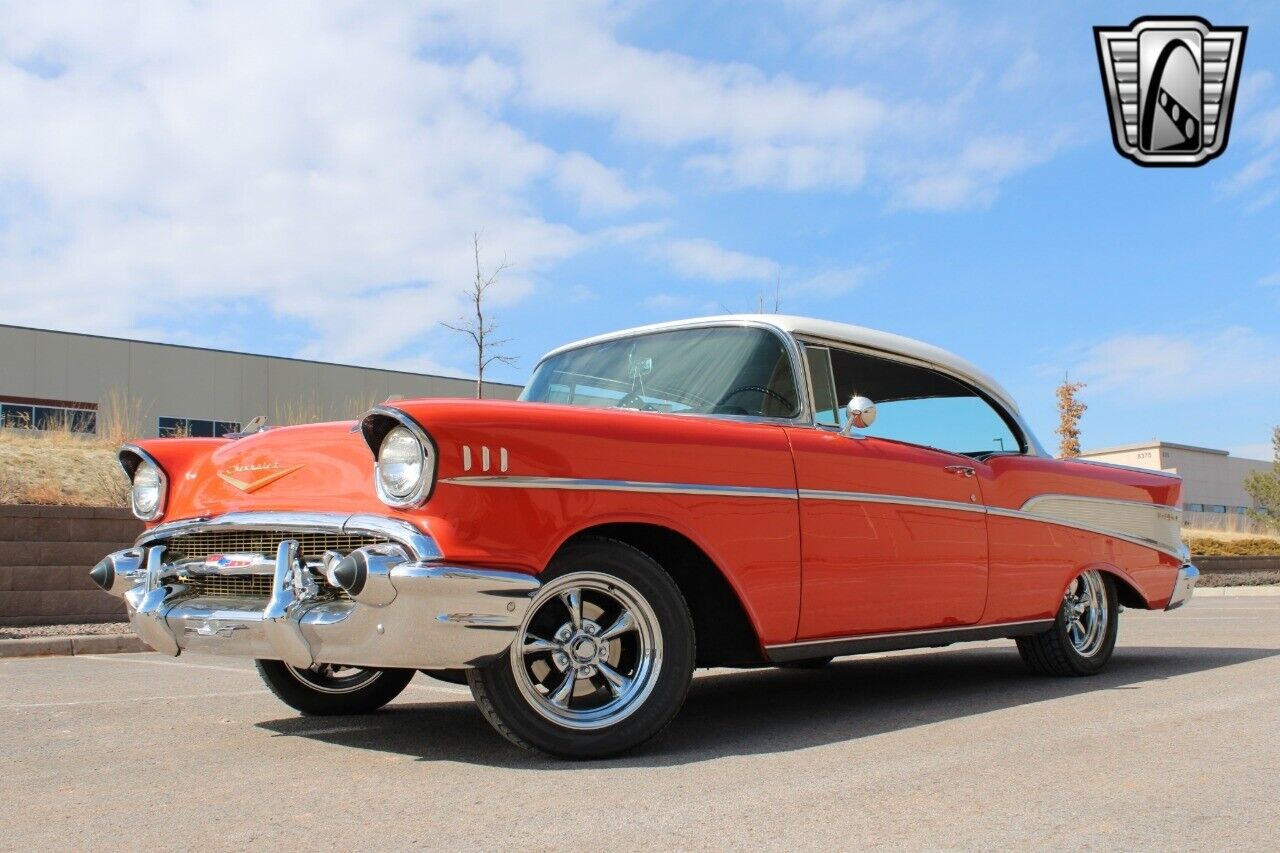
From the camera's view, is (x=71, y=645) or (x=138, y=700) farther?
(x=71, y=645)

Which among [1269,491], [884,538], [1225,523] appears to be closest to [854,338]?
[884,538]

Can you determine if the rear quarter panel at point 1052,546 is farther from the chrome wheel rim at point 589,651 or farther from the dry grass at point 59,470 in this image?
Answer: the dry grass at point 59,470

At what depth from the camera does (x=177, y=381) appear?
3025 centimetres

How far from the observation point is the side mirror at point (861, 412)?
474 cm

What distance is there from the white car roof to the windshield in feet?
0.20

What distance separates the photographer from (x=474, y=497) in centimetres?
361

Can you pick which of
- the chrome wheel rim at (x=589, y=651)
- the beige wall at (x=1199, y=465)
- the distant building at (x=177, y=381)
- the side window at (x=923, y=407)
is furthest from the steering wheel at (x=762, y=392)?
the beige wall at (x=1199, y=465)

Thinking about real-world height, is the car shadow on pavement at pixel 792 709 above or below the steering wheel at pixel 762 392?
below

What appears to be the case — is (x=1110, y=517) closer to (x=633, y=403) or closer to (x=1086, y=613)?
(x=1086, y=613)

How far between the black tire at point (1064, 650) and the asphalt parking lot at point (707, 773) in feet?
0.48

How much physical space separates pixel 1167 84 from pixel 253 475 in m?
7.62

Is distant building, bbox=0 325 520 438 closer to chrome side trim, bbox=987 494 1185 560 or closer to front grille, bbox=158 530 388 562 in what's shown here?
chrome side trim, bbox=987 494 1185 560

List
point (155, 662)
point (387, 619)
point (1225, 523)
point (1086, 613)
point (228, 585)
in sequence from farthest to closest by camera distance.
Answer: point (1225, 523) → point (155, 662) → point (1086, 613) → point (228, 585) → point (387, 619)

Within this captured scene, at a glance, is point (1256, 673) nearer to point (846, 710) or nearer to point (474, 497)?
point (846, 710)
